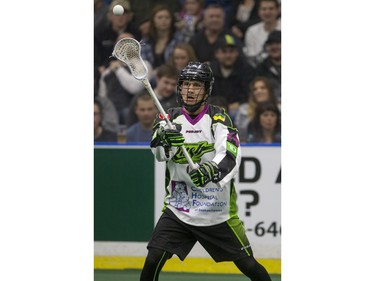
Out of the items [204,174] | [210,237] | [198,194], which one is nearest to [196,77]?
[204,174]

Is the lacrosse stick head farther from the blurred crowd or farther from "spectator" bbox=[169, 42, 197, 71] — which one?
"spectator" bbox=[169, 42, 197, 71]

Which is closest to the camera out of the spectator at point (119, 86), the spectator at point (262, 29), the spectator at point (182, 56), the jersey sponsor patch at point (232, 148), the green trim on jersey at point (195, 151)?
the jersey sponsor patch at point (232, 148)

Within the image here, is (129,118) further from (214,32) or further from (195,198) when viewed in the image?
(195,198)

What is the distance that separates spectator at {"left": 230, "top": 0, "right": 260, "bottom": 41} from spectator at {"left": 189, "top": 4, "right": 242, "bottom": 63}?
10 cm

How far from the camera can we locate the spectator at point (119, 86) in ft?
30.2

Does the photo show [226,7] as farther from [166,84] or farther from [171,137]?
[171,137]

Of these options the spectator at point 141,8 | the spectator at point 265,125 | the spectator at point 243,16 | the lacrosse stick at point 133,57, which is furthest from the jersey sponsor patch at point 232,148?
the spectator at point 141,8

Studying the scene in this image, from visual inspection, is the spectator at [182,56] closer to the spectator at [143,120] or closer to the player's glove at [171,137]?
the spectator at [143,120]

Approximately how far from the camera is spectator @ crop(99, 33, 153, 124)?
362 inches

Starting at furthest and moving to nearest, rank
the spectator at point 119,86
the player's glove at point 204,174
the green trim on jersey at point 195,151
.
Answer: the spectator at point 119,86
the green trim on jersey at point 195,151
the player's glove at point 204,174

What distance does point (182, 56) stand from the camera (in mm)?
9078

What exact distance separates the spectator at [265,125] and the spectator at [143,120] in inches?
40.2

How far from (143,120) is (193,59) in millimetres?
809

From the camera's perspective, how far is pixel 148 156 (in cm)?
902
